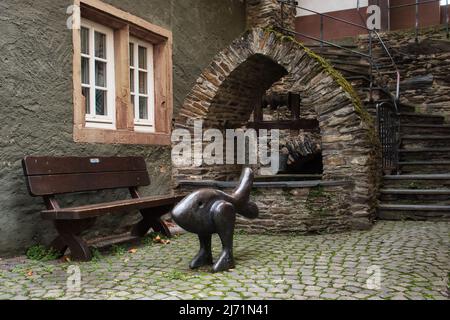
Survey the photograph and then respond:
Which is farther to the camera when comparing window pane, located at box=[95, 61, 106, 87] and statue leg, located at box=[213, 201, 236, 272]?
window pane, located at box=[95, 61, 106, 87]

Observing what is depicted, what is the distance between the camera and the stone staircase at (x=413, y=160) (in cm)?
764

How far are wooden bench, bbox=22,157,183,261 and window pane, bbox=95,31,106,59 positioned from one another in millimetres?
1441

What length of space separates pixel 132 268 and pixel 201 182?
109 inches

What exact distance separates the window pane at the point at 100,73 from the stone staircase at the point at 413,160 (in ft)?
14.1

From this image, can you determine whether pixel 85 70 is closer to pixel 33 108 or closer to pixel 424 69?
pixel 33 108

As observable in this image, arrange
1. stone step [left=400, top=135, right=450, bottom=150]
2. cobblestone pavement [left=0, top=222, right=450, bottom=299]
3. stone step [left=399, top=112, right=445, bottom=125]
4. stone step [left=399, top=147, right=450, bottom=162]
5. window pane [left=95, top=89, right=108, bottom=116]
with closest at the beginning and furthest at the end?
1. cobblestone pavement [left=0, top=222, right=450, bottom=299]
2. window pane [left=95, top=89, right=108, bottom=116]
3. stone step [left=399, top=147, right=450, bottom=162]
4. stone step [left=400, top=135, right=450, bottom=150]
5. stone step [left=399, top=112, right=445, bottom=125]

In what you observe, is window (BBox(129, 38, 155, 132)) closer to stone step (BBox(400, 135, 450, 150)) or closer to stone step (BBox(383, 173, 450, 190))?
stone step (BBox(383, 173, 450, 190))

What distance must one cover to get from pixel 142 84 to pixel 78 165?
2250mm

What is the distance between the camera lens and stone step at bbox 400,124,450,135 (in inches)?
388

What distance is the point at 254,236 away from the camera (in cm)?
654

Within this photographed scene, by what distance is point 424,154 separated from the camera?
9.16 meters

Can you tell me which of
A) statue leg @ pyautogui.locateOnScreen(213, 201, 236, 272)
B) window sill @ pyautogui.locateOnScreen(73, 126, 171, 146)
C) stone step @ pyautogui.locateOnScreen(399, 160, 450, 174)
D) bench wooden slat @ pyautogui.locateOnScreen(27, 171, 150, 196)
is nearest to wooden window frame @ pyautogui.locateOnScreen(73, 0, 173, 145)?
window sill @ pyautogui.locateOnScreen(73, 126, 171, 146)

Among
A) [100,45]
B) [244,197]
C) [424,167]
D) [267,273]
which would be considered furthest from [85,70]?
[424,167]

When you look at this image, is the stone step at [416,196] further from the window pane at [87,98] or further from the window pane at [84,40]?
the window pane at [84,40]
